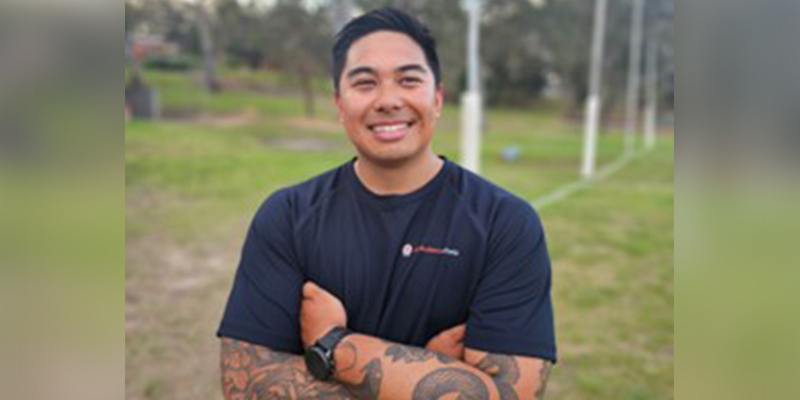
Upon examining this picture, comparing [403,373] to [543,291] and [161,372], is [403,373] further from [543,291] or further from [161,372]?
[161,372]

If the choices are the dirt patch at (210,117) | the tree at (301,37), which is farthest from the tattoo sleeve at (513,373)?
the tree at (301,37)

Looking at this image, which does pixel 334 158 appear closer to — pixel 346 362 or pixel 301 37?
pixel 346 362

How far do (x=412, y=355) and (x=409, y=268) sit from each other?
23cm

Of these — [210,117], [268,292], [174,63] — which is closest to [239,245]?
[268,292]

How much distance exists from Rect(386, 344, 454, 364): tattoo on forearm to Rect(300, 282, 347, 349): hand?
0.17 meters

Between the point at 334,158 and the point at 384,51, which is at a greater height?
the point at 384,51

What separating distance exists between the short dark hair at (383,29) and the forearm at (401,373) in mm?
755

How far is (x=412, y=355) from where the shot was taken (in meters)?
1.89

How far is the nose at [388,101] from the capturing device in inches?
76.6

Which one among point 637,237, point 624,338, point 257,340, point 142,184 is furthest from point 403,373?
point 142,184

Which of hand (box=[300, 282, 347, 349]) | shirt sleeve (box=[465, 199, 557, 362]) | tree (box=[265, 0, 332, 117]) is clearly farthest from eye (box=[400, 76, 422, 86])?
tree (box=[265, 0, 332, 117])

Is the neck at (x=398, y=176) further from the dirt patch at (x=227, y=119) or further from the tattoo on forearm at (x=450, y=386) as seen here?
the dirt patch at (x=227, y=119)

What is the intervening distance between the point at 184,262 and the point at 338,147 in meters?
12.1

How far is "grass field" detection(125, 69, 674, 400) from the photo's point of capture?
4.41 meters
